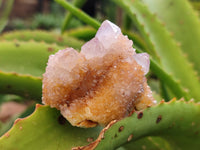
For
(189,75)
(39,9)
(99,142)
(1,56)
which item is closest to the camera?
(99,142)

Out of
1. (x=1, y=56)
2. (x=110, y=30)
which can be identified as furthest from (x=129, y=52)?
(x=1, y=56)

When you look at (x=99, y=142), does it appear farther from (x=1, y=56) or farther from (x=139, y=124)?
(x=1, y=56)

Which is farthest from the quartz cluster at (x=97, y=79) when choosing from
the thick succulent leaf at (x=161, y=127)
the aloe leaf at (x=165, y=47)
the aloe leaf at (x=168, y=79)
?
the aloe leaf at (x=165, y=47)

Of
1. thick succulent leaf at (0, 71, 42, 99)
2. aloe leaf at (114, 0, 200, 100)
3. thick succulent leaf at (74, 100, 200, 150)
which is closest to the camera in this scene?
thick succulent leaf at (74, 100, 200, 150)

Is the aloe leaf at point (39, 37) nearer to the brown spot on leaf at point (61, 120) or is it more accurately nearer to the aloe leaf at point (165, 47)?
the aloe leaf at point (165, 47)

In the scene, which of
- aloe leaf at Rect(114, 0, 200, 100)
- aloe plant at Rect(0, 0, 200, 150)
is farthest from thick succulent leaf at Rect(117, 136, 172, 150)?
aloe leaf at Rect(114, 0, 200, 100)

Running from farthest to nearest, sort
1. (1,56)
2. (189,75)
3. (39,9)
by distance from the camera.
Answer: (39,9), (189,75), (1,56)

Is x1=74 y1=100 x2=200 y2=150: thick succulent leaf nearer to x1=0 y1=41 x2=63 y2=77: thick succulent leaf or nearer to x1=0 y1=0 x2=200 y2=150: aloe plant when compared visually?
x1=0 y1=0 x2=200 y2=150: aloe plant
